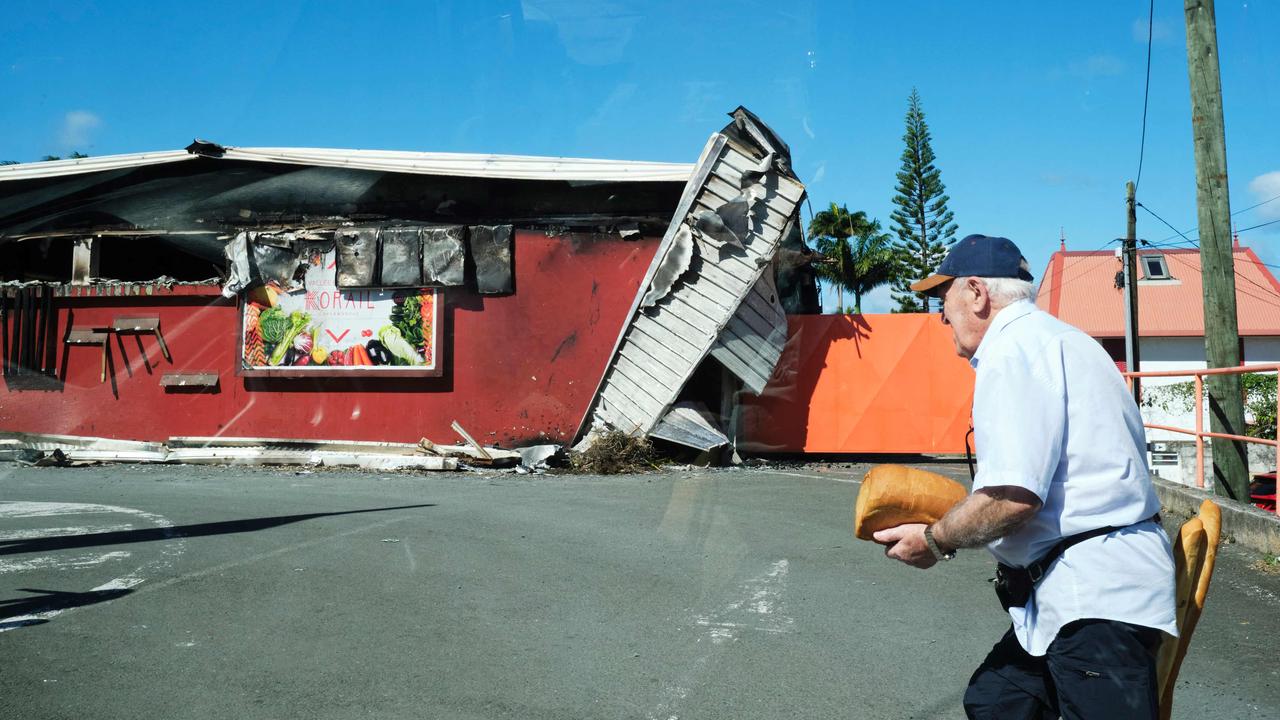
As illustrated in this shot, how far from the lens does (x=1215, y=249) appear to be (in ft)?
31.0

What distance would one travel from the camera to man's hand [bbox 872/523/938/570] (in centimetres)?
238

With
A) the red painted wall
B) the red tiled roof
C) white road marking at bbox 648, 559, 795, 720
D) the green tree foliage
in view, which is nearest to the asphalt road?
white road marking at bbox 648, 559, 795, 720

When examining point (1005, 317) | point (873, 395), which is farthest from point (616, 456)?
point (1005, 317)

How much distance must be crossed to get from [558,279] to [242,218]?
550 cm

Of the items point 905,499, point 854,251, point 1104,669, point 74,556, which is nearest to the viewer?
point 1104,669

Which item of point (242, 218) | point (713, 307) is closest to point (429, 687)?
point (713, 307)

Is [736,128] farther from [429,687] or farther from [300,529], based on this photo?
[429,687]

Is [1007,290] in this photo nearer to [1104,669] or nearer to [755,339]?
[1104,669]

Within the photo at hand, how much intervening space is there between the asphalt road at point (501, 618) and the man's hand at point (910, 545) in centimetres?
175

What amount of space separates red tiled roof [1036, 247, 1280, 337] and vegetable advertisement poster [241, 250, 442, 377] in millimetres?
28366

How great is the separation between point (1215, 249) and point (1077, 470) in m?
8.72

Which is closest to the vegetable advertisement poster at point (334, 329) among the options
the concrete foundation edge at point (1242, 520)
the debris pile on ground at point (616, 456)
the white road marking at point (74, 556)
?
the debris pile on ground at point (616, 456)

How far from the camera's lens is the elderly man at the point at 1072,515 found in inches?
84.1

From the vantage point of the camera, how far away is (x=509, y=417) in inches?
588
